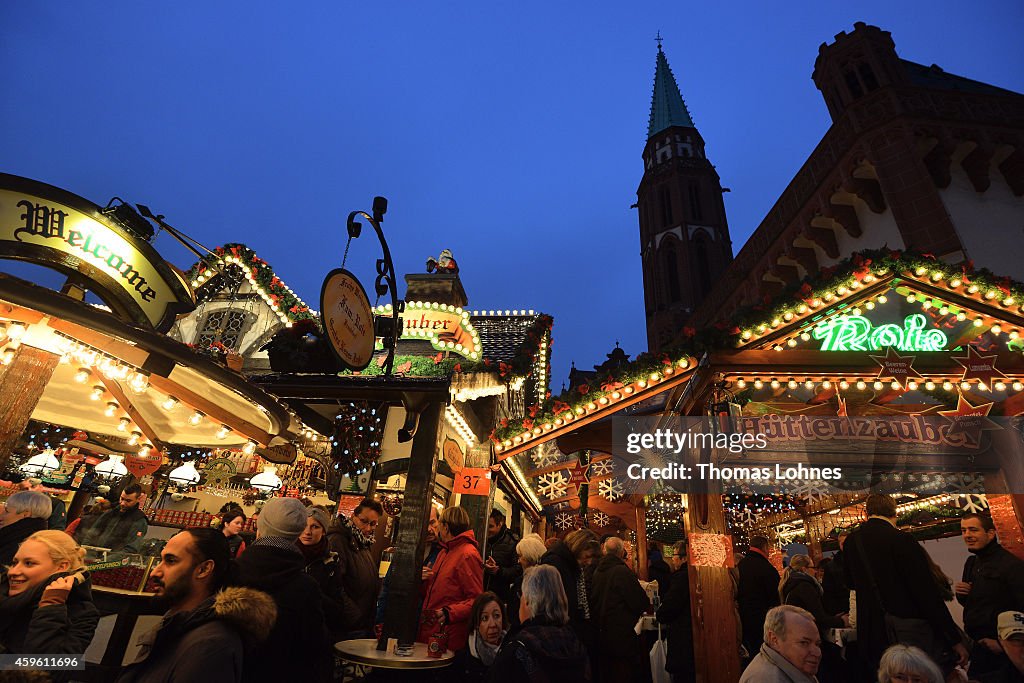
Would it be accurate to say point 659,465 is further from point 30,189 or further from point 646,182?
point 646,182

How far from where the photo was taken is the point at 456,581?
16.5 feet

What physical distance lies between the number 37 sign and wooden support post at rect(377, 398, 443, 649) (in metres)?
0.89

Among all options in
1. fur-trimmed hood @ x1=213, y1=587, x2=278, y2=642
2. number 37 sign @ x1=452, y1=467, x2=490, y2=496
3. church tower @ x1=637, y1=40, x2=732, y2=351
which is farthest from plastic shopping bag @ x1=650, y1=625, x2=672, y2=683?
church tower @ x1=637, y1=40, x2=732, y2=351

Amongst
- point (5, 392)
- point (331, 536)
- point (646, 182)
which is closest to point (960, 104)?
point (331, 536)

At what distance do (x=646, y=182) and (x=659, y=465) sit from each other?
43984mm

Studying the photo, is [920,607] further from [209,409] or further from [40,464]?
[40,464]

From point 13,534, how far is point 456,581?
360 cm

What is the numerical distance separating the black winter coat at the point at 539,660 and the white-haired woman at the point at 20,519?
12.0ft

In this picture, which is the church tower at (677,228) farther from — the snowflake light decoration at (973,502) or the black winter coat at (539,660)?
the black winter coat at (539,660)

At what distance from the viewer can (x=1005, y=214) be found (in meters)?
11.6

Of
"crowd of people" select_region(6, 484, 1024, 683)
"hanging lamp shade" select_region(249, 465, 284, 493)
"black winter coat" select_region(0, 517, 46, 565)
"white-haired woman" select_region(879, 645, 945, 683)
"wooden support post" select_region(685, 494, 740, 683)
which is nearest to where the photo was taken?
"crowd of people" select_region(6, 484, 1024, 683)

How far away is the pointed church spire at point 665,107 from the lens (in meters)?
50.9

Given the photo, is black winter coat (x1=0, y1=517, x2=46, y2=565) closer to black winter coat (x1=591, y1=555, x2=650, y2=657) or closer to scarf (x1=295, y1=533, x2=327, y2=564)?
scarf (x1=295, y1=533, x2=327, y2=564)

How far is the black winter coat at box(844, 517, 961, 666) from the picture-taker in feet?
14.0
